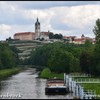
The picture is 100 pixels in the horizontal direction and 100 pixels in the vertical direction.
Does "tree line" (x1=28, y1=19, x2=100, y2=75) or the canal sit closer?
the canal

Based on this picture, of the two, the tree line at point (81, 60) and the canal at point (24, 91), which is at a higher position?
the tree line at point (81, 60)

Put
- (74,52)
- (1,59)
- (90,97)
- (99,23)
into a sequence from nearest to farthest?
(90,97) < (99,23) < (74,52) < (1,59)

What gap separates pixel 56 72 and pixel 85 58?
59.4 ft

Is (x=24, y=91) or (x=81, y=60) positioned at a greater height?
(x=81, y=60)

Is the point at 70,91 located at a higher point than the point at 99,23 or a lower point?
lower

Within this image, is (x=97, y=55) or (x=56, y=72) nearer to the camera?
(x=97, y=55)

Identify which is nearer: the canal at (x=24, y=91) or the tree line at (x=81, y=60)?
the canal at (x=24, y=91)

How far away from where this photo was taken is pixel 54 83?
73375 millimetres

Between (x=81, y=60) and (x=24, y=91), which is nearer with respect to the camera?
(x=24, y=91)

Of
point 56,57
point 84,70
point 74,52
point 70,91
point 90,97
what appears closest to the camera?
point 90,97

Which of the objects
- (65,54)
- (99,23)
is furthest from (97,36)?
(65,54)

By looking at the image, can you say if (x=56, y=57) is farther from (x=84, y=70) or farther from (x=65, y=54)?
(x=84, y=70)

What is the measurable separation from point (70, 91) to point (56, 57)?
51.2 m

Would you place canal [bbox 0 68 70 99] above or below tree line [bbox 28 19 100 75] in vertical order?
below
